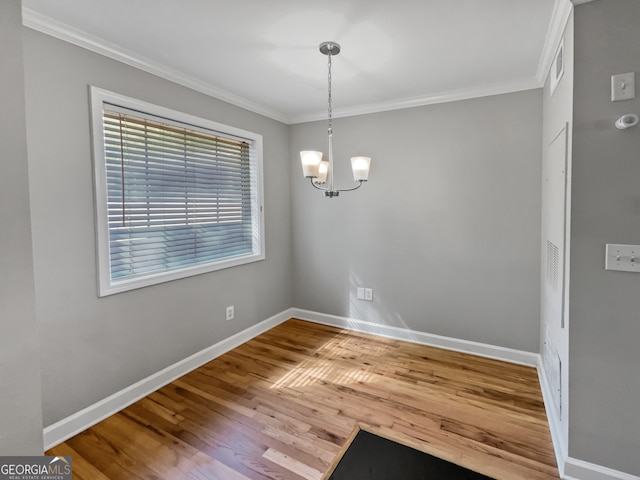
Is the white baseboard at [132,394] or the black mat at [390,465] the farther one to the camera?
the white baseboard at [132,394]

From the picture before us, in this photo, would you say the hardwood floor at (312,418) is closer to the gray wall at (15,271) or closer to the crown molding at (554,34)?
the gray wall at (15,271)

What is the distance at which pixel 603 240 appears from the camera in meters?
1.57

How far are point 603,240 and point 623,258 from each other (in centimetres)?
11

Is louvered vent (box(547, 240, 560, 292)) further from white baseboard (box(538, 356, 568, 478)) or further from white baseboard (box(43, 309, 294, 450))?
white baseboard (box(43, 309, 294, 450))

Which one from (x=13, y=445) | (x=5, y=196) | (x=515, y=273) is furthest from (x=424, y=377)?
(x=5, y=196)

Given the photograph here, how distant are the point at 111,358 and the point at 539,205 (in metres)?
3.51

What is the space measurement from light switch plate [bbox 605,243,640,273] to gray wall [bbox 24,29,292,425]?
2827 mm

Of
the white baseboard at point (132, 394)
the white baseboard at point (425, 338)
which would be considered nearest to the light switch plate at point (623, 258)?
the white baseboard at point (425, 338)

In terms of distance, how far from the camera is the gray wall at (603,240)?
59.2 inches

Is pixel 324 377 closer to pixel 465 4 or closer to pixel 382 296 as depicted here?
pixel 382 296

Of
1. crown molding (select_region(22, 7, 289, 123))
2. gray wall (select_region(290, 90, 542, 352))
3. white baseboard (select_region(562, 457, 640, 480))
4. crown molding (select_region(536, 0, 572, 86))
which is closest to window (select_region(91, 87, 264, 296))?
crown molding (select_region(22, 7, 289, 123))

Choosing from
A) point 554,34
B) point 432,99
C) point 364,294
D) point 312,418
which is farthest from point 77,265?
point 554,34

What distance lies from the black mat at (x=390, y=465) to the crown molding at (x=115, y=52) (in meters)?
2.62

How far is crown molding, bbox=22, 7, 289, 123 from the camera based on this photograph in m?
1.80
